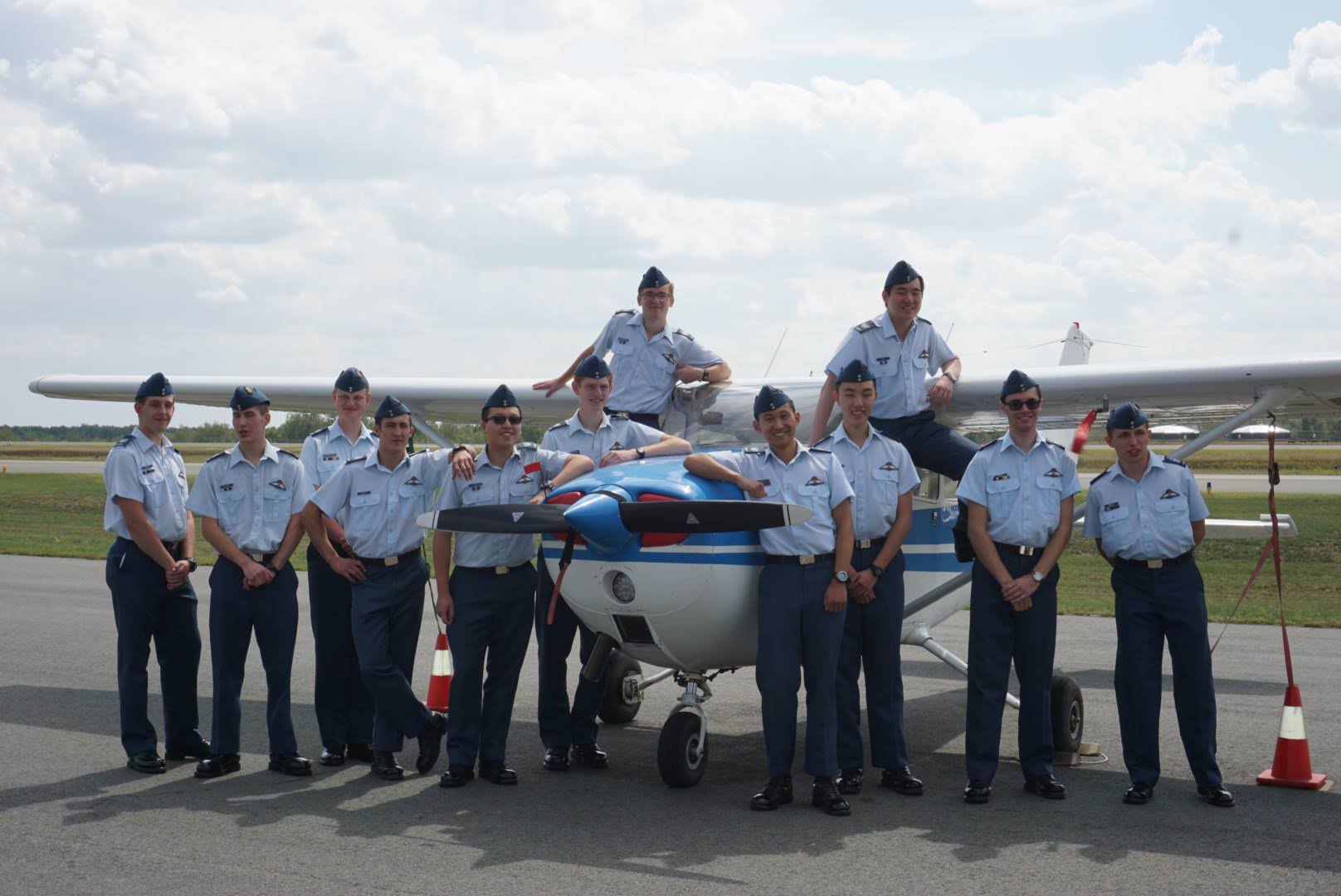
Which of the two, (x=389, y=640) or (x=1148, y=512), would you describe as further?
(x=389, y=640)

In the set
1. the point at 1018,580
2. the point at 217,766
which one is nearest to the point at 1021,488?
the point at 1018,580

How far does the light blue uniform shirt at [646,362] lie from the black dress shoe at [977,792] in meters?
2.87

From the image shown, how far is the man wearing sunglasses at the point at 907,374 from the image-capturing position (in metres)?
6.88

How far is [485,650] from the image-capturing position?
6328 mm

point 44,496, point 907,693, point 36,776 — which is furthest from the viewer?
point 44,496

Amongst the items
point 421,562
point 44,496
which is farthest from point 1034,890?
point 44,496

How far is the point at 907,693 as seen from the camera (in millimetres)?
9164

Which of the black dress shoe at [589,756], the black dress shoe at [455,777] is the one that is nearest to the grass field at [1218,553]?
the black dress shoe at [589,756]

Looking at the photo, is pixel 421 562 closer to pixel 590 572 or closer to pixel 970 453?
pixel 590 572

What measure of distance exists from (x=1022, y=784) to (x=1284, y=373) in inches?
119

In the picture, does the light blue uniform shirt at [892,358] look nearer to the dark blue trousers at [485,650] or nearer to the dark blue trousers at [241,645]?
the dark blue trousers at [485,650]

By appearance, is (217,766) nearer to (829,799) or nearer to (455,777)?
(455,777)

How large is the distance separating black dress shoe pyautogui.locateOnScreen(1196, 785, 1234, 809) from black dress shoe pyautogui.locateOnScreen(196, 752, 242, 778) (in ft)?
15.2

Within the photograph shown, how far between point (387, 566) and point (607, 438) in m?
1.31
